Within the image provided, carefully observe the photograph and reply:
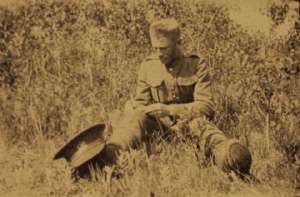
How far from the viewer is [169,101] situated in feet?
23.2

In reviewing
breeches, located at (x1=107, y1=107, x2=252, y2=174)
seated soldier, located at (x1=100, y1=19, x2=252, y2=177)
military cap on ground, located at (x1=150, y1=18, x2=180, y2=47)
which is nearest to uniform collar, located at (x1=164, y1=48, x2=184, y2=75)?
seated soldier, located at (x1=100, y1=19, x2=252, y2=177)

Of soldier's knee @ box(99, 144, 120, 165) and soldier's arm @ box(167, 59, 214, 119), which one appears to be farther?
soldier's arm @ box(167, 59, 214, 119)

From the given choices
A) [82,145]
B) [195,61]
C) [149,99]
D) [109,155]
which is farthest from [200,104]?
[82,145]

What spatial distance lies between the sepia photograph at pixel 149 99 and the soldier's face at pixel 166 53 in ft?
0.06

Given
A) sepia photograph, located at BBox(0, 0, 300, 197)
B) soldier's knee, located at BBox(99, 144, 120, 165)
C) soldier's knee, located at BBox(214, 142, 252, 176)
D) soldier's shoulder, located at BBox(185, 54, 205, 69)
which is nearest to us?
soldier's knee, located at BBox(214, 142, 252, 176)

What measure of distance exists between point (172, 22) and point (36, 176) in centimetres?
192

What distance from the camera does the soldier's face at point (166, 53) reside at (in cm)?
679

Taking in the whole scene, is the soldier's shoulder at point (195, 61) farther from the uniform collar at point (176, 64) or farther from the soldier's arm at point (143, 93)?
the soldier's arm at point (143, 93)

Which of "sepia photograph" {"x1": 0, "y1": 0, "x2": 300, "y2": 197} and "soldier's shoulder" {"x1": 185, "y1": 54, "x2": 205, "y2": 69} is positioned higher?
"soldier's shoulder" {"x1": 185, "y1": 54, "x2": 205, "y2": 69}

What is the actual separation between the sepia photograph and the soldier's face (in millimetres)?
17

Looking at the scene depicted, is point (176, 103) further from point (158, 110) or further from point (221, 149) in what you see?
point (221, 149)

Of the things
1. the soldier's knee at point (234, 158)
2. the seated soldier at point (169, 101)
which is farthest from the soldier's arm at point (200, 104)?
the soldier's knee at point (234, 158)

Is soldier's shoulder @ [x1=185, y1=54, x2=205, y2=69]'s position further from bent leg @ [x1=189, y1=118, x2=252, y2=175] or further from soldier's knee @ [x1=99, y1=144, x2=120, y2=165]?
soldier's knee @ [x1=99, y1=144, x2=120, y2=165]

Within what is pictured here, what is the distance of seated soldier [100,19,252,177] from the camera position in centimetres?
653
